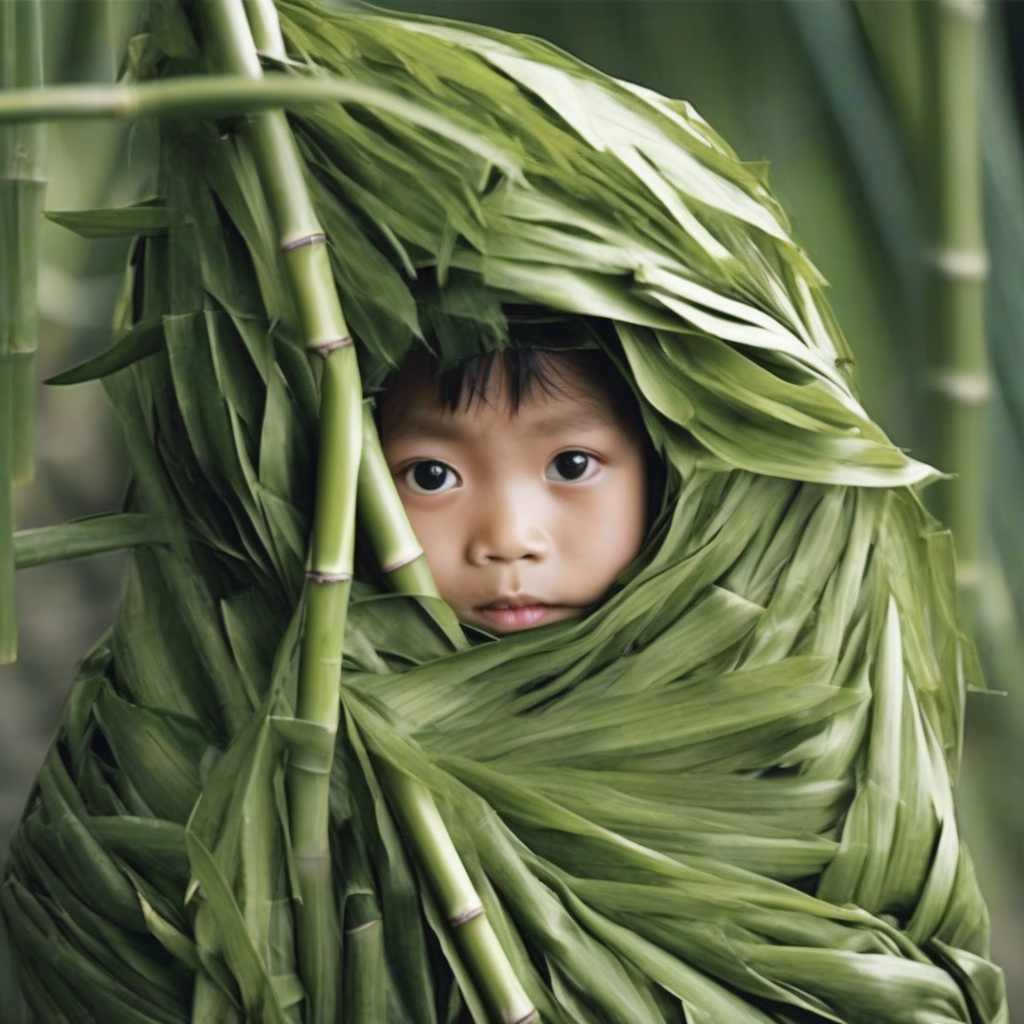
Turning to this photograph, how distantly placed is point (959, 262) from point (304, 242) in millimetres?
335

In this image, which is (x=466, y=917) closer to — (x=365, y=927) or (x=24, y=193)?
(x=365, y=927)

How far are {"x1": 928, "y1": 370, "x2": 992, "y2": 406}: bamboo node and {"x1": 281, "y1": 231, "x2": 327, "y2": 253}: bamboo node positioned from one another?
0.32 metres

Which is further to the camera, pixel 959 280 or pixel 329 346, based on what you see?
pixel 959 280

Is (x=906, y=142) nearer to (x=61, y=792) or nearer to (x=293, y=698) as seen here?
(x=293, y=698)

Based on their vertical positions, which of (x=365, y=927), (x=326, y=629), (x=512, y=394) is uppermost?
(x=512, y=394)

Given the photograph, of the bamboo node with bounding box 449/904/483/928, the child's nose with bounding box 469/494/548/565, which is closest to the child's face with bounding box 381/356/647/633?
the child's nose with bounding box 469/494/548/565

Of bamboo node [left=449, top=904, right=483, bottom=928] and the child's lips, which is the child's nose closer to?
the child's lips

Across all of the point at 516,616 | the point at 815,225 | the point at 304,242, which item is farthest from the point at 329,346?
the point at 815,225

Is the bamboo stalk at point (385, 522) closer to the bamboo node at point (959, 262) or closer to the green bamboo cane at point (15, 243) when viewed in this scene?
the green bamboo cane at point (15, 243)

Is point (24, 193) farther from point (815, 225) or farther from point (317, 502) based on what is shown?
point (815, 225)

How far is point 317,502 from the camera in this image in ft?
1.97

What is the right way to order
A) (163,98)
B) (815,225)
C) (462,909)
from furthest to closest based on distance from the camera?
1. (815,225)
2. (462,909)
3. (163,98)

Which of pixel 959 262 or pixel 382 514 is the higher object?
pixel 959 262

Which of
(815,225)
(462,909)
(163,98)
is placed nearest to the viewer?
(163,98)
